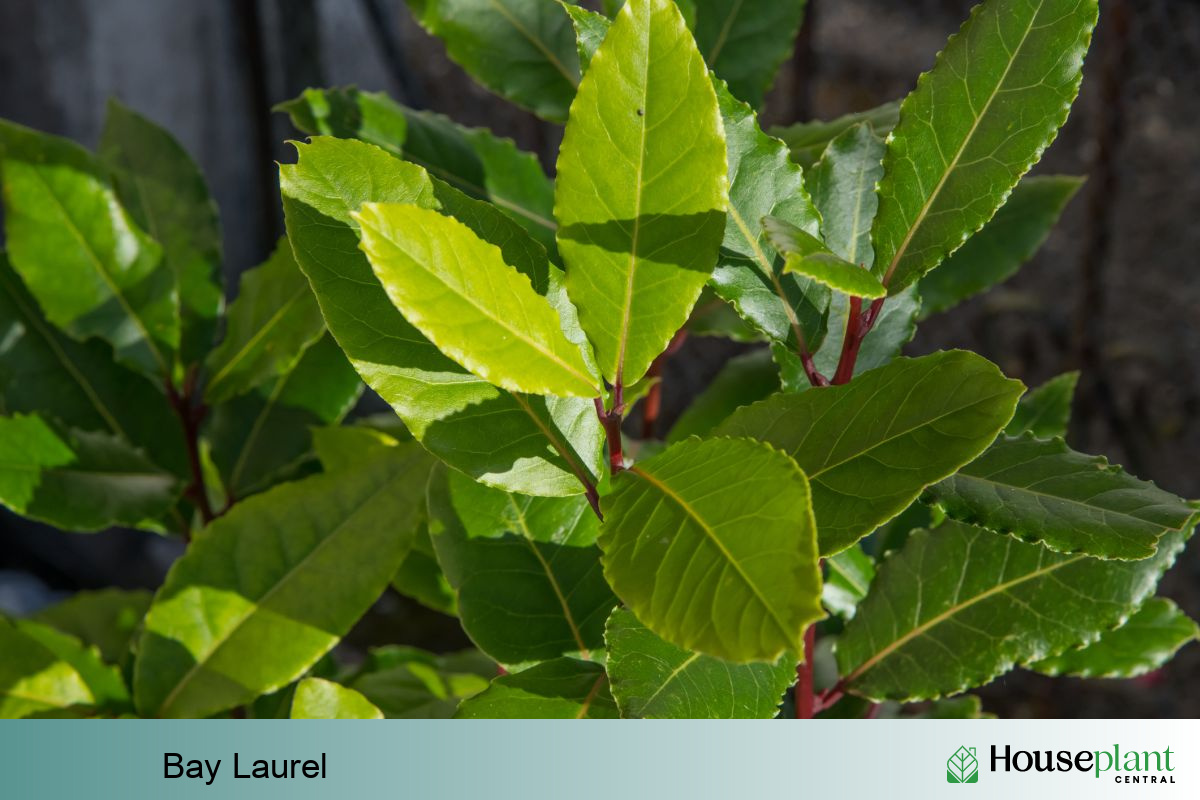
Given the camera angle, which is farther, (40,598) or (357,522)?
(40,598)

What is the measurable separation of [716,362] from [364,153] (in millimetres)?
2132

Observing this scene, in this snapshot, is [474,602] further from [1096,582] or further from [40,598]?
[40,598]

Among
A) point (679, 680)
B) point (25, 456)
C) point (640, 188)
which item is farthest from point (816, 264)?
point (25, 456)

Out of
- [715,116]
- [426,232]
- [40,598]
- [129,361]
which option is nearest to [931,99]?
[715,116]

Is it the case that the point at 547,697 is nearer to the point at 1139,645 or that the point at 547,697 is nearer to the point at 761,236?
the point at 761,236

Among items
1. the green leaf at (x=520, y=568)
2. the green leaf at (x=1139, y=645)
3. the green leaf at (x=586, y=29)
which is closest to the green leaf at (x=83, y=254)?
the green leaf at (x=520, y=568)

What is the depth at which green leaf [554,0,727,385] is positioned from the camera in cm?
39

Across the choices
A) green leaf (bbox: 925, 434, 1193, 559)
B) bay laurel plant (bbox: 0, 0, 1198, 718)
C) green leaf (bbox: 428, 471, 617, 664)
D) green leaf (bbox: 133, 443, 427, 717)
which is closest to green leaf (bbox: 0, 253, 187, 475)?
bay laurel plant (bbox: 0, 0, 1198, 718)

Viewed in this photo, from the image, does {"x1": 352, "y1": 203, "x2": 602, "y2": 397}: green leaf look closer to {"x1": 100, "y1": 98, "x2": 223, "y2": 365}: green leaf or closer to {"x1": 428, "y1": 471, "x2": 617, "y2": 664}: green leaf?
{"x1": 428, "y1": 471, "x2": 617, "y2": 664}: green leaf

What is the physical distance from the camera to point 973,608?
574 millimetres

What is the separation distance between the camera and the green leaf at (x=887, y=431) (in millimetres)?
405

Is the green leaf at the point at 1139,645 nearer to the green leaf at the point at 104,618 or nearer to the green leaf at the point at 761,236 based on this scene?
the green leaf at the point at 761,236

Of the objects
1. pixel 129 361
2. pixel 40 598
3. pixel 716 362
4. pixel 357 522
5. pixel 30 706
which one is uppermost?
pixel 716 362

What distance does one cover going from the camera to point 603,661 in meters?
0.57
